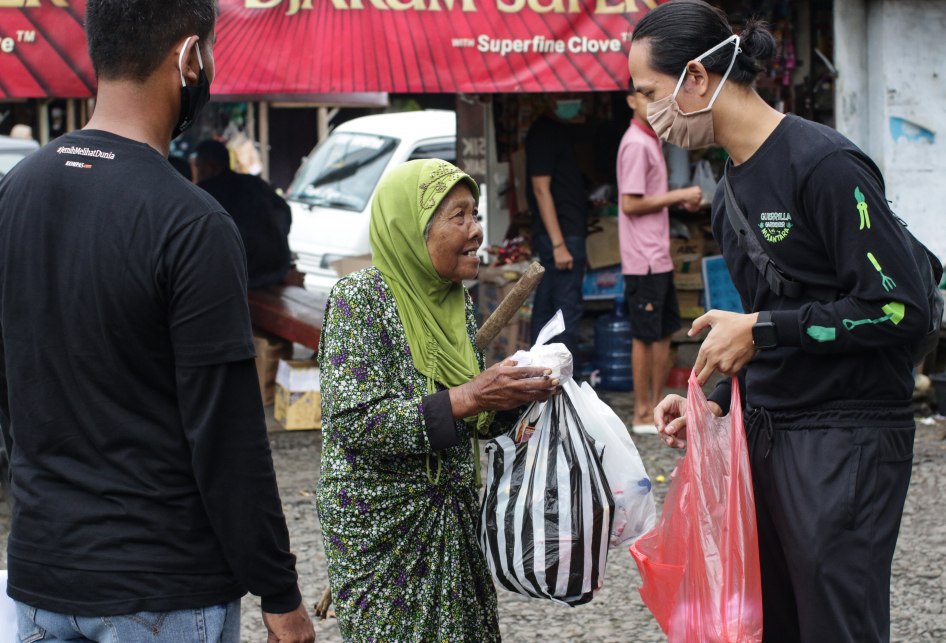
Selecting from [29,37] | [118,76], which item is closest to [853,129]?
[29,37]

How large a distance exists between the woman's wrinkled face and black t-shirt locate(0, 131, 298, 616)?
28.9 inches

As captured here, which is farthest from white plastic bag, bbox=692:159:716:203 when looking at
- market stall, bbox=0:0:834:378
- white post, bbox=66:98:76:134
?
white post, bbox=66:98:76:134

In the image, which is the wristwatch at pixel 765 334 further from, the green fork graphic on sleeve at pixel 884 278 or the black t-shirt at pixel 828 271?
the green fork graphic on sleeve at pixel 884 278

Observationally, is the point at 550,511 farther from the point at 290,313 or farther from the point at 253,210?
the point at 253,210

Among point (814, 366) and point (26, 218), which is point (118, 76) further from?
point (814, 366)

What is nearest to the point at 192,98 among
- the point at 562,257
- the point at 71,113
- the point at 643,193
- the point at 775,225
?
the point at 775,225

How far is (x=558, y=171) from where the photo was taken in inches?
242

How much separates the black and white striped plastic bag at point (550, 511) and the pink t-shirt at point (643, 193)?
12.1 ft

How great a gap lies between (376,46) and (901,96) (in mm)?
3449

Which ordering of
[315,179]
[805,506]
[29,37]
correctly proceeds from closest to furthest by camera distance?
[805,506], [29,37], [315,179]

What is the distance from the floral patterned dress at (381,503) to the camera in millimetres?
2119

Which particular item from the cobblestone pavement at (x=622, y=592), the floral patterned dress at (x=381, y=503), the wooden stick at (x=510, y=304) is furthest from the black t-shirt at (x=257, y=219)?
the floral patterned dress at (x=381, y=503)

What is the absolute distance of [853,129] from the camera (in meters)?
6.11

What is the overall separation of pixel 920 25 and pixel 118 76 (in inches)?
228
